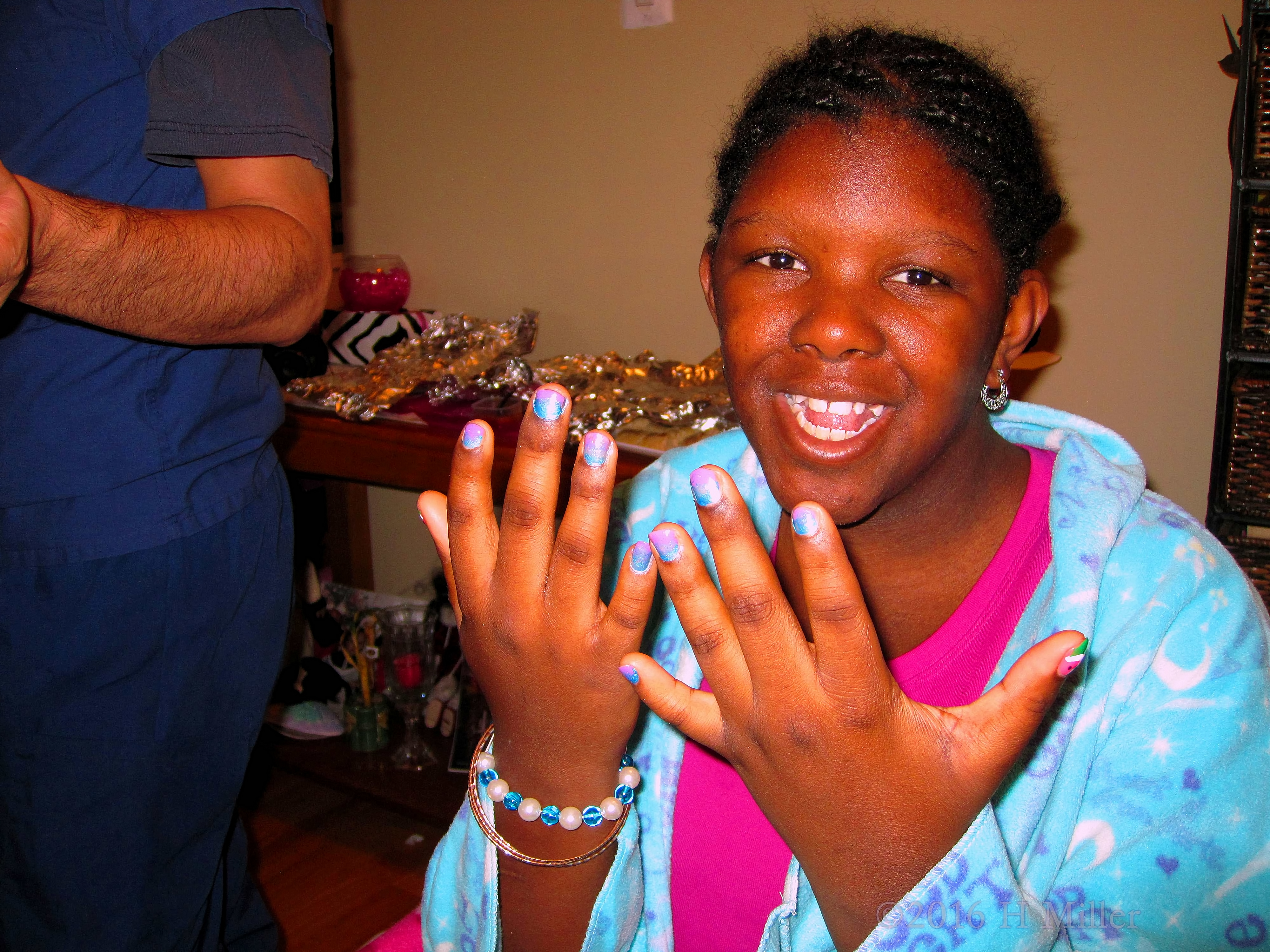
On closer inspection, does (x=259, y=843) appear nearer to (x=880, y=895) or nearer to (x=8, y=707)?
(x=8, y=707)

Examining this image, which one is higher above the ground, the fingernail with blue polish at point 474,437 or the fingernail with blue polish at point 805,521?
the fingernail with blue polish at point 474,437

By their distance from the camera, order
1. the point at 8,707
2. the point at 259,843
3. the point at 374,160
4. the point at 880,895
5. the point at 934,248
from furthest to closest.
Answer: the point at 374,160
the point at 259,843
the point at 8,707
the point at 934,248
the point at 880,895

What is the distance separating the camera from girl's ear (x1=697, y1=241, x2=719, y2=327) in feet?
2.69

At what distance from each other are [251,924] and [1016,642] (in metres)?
1.21

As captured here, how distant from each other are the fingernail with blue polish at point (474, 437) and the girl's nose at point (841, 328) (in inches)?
9.9

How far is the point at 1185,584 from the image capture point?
696 millimetres

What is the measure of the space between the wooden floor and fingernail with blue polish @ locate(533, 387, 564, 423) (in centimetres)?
141

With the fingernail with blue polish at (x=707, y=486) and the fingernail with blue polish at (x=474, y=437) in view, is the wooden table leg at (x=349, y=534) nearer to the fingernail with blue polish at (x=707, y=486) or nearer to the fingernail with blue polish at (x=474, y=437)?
the fingernail with blue polish at (x=474, y=437)

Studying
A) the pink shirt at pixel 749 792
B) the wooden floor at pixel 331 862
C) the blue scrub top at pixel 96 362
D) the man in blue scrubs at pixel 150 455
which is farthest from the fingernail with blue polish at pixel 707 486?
the wooden floor at pixel 331 862

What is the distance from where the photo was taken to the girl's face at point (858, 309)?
68cm

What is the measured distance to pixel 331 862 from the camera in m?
1.98

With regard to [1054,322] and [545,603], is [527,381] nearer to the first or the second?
[1054,322]

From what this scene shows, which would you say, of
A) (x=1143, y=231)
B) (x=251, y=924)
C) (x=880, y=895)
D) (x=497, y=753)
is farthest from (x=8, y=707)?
(x=1143, y=231)

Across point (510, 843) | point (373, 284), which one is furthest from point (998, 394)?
point (373, 284)
